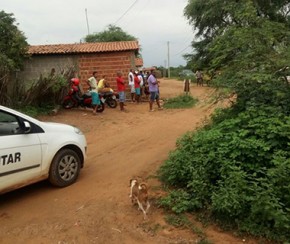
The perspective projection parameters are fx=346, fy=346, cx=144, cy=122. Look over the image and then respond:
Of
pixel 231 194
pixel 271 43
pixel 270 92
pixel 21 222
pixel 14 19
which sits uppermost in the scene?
pixel 14 19

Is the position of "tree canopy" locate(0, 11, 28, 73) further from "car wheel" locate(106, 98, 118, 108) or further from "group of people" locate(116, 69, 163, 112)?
"group of people" locate(116, 69, 163, 112)

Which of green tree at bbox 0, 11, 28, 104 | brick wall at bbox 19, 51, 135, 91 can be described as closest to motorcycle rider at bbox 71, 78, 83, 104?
green tree at bbox 0, 11, 28, 104

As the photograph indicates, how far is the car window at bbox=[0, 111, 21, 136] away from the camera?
506 centimetres

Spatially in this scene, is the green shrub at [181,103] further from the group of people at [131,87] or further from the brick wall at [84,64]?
the brick wall at [84,64]

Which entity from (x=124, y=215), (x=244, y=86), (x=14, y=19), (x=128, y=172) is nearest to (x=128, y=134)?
(x=128, y=172)

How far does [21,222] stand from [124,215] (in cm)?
141

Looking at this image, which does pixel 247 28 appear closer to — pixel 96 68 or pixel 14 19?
pixel 96 68

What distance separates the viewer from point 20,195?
18.5 ft

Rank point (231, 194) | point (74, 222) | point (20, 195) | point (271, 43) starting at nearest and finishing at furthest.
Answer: point (231, 194) < point (74, 222) < point (20, 195) < point (271, 43)

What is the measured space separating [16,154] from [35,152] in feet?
1.12

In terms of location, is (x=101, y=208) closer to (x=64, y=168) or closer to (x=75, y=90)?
(x=64, y=168)

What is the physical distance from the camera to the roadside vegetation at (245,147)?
4.14m

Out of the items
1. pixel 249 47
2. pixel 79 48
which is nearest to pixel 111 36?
pixel 79 48

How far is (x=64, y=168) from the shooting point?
5848 millimetres
